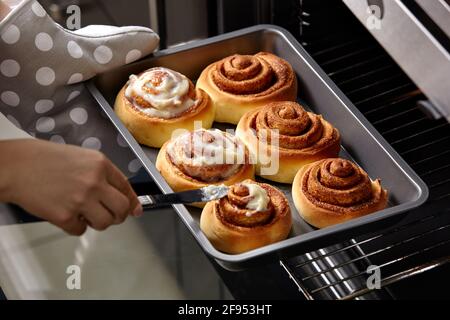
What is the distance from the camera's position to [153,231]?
5.54 feet

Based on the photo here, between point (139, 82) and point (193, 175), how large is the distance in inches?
9.1

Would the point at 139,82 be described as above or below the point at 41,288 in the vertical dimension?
above

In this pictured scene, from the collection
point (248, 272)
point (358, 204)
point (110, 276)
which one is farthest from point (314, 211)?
point (110, 276)

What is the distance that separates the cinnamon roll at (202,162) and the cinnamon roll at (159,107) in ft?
0.25

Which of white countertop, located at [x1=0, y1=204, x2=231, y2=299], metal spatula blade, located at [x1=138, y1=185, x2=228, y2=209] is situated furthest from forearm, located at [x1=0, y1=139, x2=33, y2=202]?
white countertop, located at [x1=0, y1=204, x2=231, y2=299]

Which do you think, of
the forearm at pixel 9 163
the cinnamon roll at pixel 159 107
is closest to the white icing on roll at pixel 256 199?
the cinnamon roll at pixel 159 107

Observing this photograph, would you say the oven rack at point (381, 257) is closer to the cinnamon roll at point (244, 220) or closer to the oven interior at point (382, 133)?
the oven interior at point (382, 133)

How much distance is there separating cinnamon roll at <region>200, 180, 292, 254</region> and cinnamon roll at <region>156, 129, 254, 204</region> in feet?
0.22

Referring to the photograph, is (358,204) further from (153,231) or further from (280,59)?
(153,231)

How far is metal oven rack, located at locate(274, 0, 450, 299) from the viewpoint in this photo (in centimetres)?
145

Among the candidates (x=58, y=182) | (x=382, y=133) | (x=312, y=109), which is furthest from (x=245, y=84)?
(x=58, y=182)

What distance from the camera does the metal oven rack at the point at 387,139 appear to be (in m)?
1.45

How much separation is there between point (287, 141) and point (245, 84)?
0.53 feet

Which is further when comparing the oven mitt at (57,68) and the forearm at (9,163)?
the oven mitt at (57,68)
